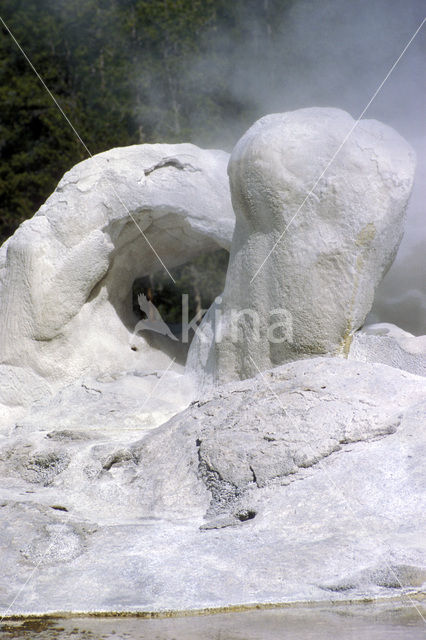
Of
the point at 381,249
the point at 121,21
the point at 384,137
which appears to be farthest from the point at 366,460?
the point at 121,21

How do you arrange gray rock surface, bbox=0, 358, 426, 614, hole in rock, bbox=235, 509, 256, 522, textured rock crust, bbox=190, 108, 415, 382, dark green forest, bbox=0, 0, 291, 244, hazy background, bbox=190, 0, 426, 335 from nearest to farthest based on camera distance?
gray rock surface, bbox=0, 358, 426, 614 < hole in rock, bbox=235, 509, 256, 522 < textured rock crust, bbox=190, 108, 415, 382 < hazy background, bbox=190, 0, 426, 335 < dark green forest, bbox=0, 0, 291, 244

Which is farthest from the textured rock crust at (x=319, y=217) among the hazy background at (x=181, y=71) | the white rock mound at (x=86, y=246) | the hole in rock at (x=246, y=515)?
the hazy background at (x=181, y=71)

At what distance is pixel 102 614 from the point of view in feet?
4.51

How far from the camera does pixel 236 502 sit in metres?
1.83

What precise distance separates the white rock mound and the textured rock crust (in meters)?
0.57

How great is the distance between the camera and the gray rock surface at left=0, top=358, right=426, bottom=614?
4.77ft

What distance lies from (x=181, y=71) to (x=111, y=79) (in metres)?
0.40

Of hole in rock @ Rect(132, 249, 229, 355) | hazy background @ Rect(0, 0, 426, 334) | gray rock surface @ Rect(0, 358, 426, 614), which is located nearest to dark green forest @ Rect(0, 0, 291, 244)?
hazy background @ Rect(0, 0, 426, 334)

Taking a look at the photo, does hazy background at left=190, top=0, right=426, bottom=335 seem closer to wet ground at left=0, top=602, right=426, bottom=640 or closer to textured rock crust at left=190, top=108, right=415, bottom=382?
textured rock crust at left=190, top=108, right=415, bottom=382

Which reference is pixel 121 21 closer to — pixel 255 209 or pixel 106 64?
pixel 106 64

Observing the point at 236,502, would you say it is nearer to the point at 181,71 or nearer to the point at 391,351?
the point at 391,351

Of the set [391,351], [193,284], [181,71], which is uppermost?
[391,351]

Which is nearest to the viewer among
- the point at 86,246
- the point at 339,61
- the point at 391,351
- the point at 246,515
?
the point at 246,515

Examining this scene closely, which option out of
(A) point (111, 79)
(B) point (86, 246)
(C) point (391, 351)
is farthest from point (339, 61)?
(C) point (391, 351)
